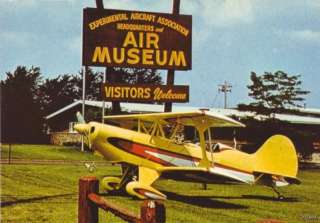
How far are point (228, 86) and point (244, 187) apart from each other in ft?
176

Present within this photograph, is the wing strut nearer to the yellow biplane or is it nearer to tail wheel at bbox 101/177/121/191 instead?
the yellow biplane

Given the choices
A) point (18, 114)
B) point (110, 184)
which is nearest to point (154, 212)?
point (110, 184)

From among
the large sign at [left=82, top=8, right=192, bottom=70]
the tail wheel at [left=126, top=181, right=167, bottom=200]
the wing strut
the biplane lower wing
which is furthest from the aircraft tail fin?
the large sign at [left=82, top=8, right=192, bottom=70]

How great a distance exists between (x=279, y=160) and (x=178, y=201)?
3.79 metres

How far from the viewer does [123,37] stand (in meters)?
18.1

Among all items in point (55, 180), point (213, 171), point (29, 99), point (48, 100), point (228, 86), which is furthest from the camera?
point (228, 86)

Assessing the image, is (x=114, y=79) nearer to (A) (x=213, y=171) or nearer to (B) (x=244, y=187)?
(B) (x=244, y=187)

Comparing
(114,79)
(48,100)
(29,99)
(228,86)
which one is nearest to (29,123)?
(29,99)

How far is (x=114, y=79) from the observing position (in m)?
18.8

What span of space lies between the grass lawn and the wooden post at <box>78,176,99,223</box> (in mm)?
3999

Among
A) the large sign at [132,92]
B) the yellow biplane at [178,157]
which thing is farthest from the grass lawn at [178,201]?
the large sign at [132,92]

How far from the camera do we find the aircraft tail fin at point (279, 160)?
1530 centimetres

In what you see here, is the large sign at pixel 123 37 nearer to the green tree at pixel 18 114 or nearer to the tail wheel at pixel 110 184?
the tail wheel at pixel 110 184

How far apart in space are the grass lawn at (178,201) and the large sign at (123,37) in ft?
13.2
